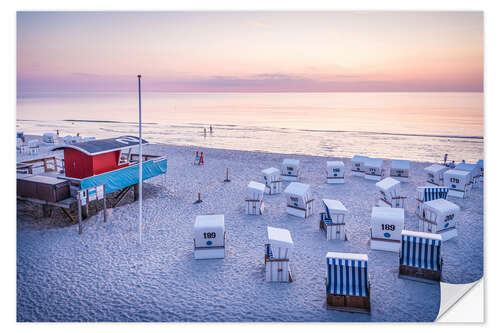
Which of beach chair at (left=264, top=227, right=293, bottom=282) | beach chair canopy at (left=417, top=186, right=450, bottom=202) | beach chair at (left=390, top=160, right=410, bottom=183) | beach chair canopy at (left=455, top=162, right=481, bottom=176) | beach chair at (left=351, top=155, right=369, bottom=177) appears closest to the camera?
beach chair at (left=264, top=227, right=293, bottom=282)

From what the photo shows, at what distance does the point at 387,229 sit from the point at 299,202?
473 centimetres

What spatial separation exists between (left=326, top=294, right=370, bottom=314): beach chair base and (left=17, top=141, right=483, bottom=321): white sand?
19cm

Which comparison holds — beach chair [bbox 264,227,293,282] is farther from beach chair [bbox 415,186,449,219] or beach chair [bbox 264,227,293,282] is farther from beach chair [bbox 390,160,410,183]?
beach chair [bbox 390,160,410,183]

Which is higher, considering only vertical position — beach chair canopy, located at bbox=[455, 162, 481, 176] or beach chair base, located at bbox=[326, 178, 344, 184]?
beach chair canopy, located at bbox=[455, 162, 481, 176]

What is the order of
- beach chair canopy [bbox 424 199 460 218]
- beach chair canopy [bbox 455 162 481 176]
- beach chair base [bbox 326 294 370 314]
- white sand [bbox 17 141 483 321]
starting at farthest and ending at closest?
beach chair canopy [bbox 455 162 481 176], beach chair canopy [bbox 424 199 460 218], white sand [bbox 17 141 483 321], beach chair base [bbox 326 294 370 314]

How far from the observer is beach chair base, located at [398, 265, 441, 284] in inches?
407

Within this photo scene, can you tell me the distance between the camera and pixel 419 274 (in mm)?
10484

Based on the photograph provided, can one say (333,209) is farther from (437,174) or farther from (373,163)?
(437,174)

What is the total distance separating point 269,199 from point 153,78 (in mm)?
9477

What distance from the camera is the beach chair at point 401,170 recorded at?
73.5ft

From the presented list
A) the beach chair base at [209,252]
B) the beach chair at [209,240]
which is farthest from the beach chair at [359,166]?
the beach chair base at [209,252]

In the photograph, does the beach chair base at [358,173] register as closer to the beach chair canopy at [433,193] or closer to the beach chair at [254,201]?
the beach chair canopy at [433,193]

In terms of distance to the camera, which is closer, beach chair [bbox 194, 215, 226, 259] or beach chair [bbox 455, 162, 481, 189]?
beach chair [bbox 194, 215, 226, 259]

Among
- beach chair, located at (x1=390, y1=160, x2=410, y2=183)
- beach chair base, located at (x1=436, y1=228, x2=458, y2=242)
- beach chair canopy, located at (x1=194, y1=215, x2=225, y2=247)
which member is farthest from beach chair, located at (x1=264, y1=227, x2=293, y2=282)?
beach chair, located at (x1=390, y1=160, x2=410, y2=183)
